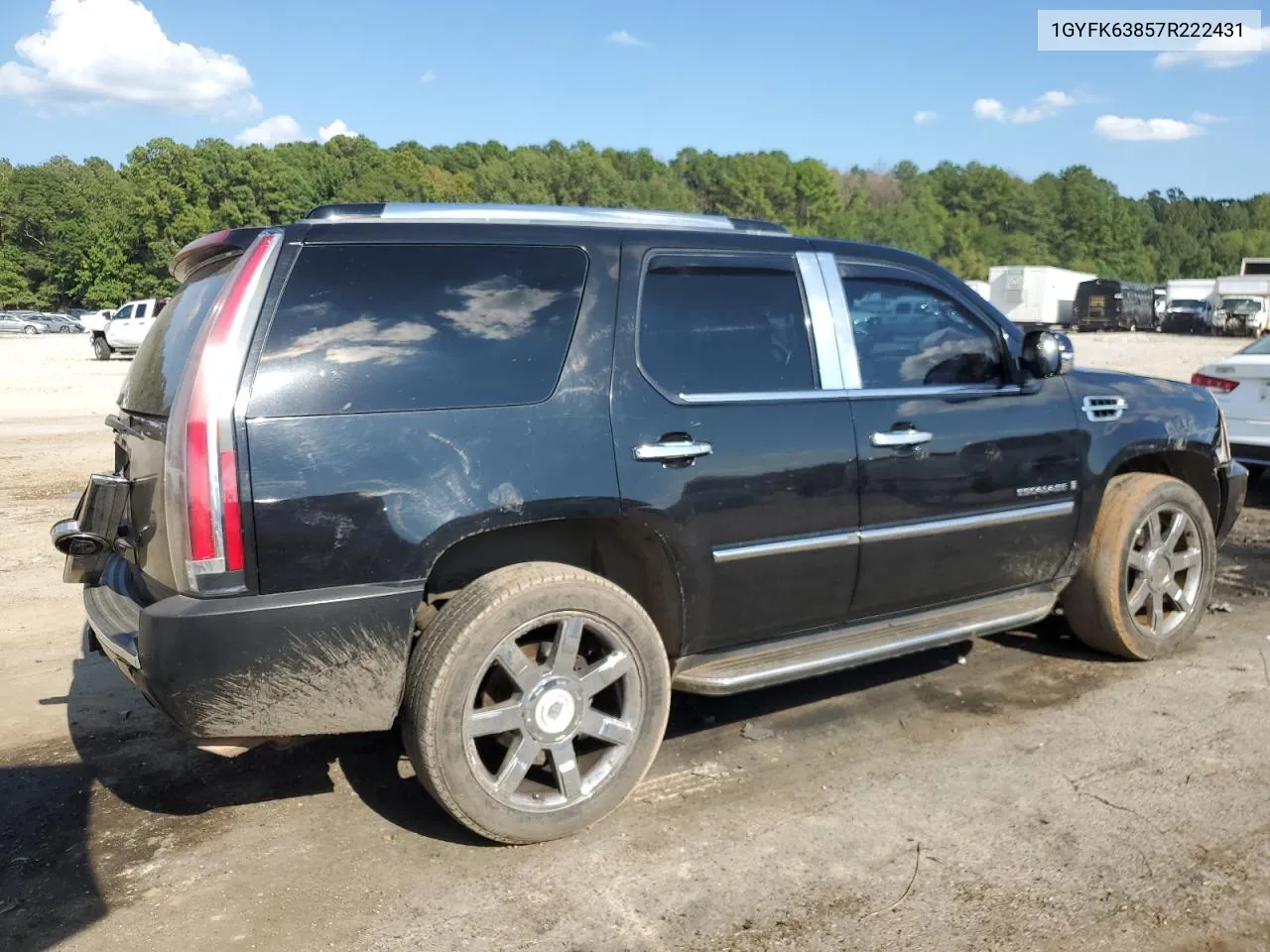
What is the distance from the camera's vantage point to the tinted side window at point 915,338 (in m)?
4.02

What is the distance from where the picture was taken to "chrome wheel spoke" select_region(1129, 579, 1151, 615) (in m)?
4.76

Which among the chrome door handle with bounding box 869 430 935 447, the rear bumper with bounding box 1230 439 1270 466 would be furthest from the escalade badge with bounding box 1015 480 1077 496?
the rear bumper with bounding box 1230 439 1270 466

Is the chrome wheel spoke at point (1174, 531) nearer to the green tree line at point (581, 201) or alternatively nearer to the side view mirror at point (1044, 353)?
the side view mirror at point (1044, 353)

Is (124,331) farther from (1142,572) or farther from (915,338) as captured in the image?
(1142,572)

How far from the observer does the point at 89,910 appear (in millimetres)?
2883

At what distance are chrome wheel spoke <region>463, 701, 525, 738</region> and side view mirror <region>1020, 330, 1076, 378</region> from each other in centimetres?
258

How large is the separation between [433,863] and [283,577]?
3.29ft

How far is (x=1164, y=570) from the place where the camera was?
16.0 feet

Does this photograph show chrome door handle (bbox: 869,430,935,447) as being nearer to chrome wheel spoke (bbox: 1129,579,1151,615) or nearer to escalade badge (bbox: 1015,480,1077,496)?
escalade badge (bbox: 1015,480,1077,496)

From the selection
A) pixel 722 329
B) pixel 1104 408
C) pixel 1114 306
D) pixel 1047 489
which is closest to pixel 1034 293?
pixel 1114 306

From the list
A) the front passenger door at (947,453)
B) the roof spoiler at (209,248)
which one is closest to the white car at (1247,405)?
the front passenger door at (947,453)

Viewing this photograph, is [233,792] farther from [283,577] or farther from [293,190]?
[293,190]

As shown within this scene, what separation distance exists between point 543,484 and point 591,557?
513 mm

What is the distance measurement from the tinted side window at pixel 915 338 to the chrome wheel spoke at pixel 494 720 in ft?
5.94
